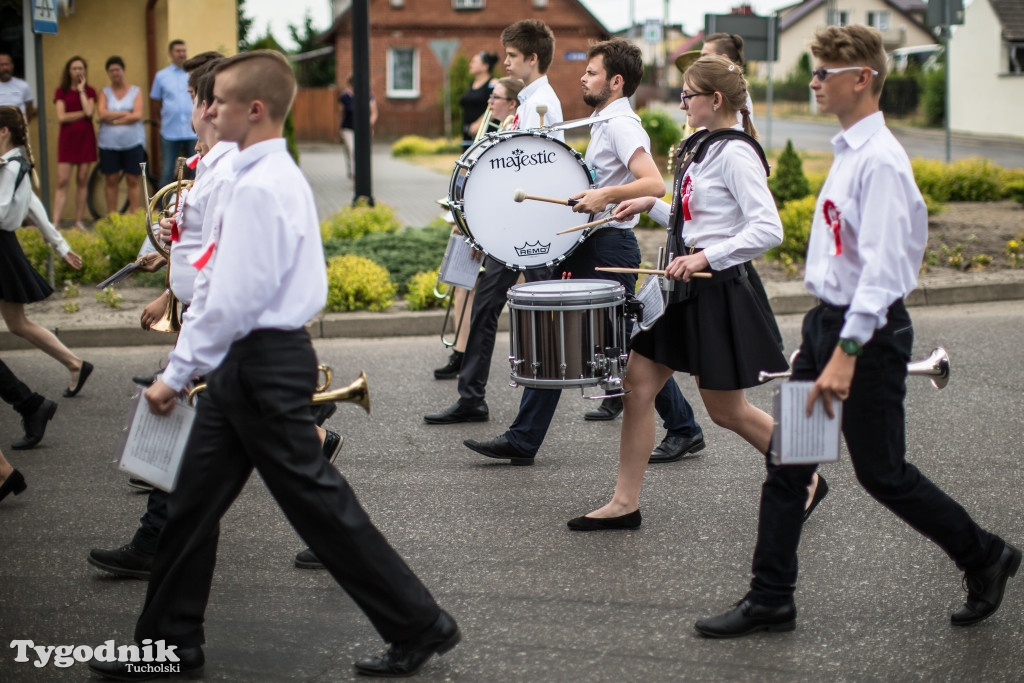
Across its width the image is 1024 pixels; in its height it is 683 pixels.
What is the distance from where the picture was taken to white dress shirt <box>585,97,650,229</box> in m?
5.47

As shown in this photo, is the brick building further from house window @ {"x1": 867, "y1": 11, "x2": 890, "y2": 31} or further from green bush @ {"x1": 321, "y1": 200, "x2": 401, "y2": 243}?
house window @ {"x1": 867, "y1": 11, "x2": 890, "y2": 31}

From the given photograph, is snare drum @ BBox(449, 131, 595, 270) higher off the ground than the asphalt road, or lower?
higher

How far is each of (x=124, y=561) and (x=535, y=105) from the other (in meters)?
3.25

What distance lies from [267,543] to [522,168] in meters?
2.07

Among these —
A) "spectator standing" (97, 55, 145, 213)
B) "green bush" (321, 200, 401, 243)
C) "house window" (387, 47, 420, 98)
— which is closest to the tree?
"house window" (387, 47, 420, 98)

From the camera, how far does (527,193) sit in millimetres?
5758

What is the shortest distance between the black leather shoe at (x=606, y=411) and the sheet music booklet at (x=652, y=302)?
83.9 inches

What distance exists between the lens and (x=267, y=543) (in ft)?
16.3

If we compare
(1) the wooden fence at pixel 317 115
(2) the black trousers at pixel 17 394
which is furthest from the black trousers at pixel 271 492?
(1) the wooden fence at pixel 317 115

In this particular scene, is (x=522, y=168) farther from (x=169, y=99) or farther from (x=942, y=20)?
(x=942, y=20)

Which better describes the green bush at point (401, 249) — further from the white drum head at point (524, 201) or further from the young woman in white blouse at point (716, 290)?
the young woman in white blouse at point (716, 290)

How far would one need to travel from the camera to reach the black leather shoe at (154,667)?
370 cm

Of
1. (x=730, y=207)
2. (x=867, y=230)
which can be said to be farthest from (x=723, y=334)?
(x=867, y=230)

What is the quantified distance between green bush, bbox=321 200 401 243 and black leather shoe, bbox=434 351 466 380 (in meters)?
3.98
